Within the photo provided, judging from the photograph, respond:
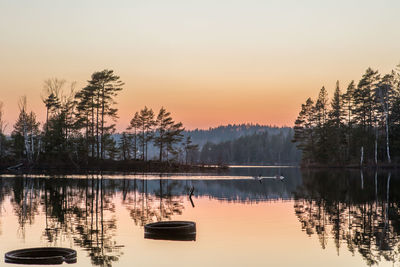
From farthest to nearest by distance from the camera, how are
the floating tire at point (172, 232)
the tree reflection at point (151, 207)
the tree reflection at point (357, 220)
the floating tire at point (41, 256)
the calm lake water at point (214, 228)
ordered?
the tree reflection at point (151, 207)
the floating tire at point (172, 232)
the tree reflection at point (357, 220)
the calm lake water at point (214, 228)
the floating tire at point (41, 256)

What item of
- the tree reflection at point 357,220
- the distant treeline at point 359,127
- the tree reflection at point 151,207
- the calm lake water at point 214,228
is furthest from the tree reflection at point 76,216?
the distant treeline at point 359,127

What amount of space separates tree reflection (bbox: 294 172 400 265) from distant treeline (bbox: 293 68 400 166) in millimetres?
54626

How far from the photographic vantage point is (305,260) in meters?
17.4

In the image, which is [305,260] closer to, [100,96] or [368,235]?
[368,235]

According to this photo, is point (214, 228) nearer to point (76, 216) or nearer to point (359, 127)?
point (76, 216)

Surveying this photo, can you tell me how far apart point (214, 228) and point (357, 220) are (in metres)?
8.39

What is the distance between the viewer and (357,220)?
1063 inches

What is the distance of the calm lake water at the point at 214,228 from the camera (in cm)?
1755

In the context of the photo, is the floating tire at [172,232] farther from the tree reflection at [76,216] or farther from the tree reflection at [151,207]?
the tree reflection at [151,207]

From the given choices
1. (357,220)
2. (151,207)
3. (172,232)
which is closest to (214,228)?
(172,232)

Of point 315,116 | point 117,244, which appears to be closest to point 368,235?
point 117,244

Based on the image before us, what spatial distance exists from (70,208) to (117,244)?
12.9 m

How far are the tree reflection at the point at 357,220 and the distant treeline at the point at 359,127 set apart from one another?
54.6 meters

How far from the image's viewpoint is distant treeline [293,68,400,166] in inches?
3750
